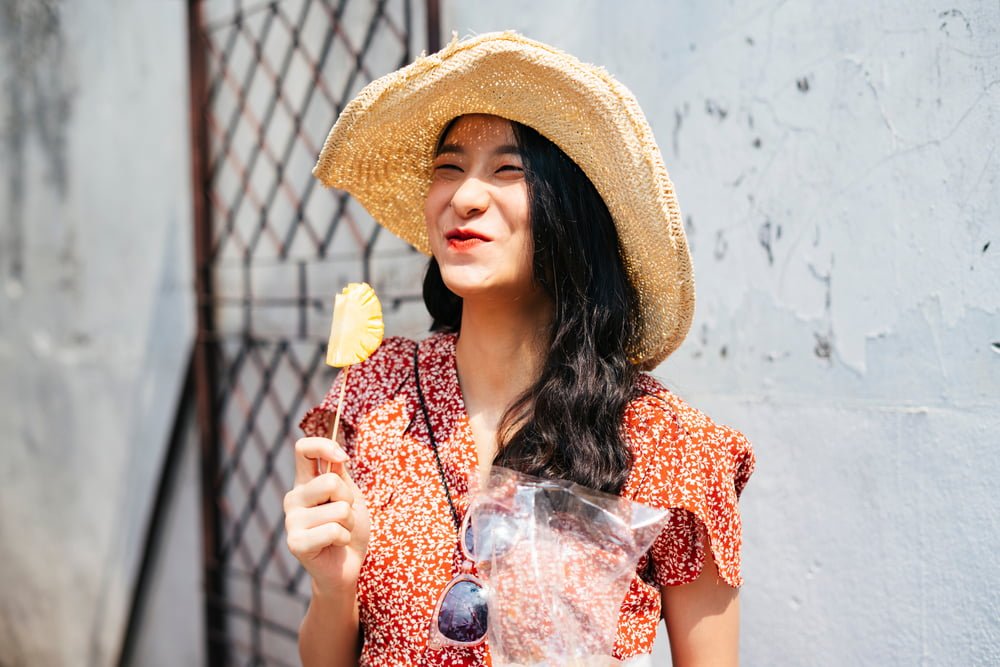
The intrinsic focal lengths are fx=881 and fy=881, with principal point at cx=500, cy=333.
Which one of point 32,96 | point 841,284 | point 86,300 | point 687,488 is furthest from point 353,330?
point 32,96

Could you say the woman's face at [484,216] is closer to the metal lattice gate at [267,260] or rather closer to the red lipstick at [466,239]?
the red lipstick at [466,239]

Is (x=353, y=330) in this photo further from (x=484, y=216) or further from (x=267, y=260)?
(x=267, y=260)

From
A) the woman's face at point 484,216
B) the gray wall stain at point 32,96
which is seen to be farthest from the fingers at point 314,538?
the gray wall stain at point 32,96

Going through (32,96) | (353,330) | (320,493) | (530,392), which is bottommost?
(320,493)

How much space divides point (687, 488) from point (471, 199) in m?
0.59

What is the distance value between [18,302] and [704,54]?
4391 mm

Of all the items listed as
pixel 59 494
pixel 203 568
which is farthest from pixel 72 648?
pixel 203 568

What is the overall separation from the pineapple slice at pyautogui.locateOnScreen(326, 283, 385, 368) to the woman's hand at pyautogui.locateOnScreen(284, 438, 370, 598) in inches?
6.0

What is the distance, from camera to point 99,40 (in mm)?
4246

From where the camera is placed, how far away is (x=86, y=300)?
449 cm

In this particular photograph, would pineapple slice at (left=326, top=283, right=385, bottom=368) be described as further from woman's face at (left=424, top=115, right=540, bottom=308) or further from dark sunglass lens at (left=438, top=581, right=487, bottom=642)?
dark sunglass lens at (left=438, top=581, right=487, bottom=642)

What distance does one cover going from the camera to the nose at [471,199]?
1.46 m

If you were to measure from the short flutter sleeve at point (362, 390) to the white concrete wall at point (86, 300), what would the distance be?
2.45 m

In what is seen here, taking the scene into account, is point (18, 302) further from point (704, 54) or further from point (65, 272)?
point (704, 54)
